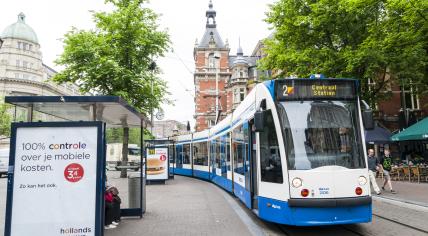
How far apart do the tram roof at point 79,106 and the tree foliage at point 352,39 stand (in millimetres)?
13840

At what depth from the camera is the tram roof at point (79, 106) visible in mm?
6059

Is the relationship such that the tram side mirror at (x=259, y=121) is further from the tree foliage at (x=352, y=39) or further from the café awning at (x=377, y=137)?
the café awning at (x=377, y=137)

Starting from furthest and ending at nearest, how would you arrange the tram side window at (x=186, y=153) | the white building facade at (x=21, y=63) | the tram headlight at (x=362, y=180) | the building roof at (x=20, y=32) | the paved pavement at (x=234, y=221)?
the building roof at (x=20, y=32) < the white building facade at (x=21, y=63) < the tram side window at (x=186, y=153) < the paved pavement at (x=234, y=221) < the tram headlight at (x=362, y=180)

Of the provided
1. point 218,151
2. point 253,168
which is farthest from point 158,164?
point 253,168

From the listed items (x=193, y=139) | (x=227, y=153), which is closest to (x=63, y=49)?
(x=193, y=139)

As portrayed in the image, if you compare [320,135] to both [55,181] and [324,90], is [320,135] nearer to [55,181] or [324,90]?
[324,90]

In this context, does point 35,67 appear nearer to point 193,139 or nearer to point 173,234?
point 193,139

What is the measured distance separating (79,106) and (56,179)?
4.62ft

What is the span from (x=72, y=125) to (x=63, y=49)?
59.1ft

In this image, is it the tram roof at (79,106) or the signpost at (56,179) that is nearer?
the signpost at (56,179)

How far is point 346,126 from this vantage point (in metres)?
7.51

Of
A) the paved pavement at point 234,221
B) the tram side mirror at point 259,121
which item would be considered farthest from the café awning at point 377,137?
the tram side mirror at point 259,121

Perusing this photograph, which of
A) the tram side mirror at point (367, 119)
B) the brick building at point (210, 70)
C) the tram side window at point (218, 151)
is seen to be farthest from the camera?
the brick building at point (210, 70)

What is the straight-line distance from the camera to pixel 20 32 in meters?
84.7
